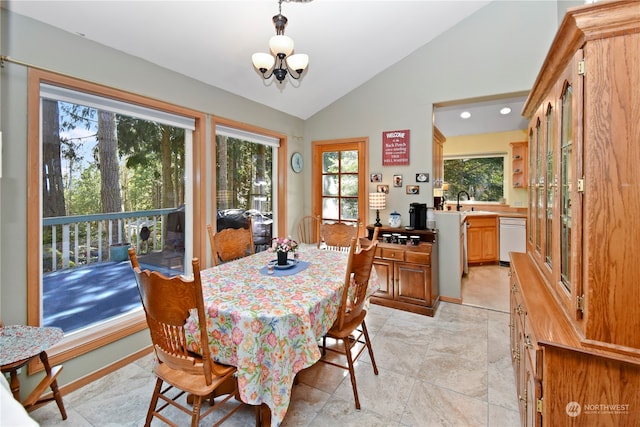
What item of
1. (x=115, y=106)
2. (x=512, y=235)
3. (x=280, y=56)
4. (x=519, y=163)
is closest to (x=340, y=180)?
(x=280, y=56)

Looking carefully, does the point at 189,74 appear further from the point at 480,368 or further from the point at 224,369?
the point at 480,368

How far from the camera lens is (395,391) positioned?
205cm

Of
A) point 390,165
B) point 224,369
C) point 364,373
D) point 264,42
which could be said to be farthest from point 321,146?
point 224,369

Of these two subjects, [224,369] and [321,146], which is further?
[321,146]

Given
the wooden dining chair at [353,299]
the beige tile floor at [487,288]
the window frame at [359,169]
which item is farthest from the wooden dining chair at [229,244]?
the beige tile floor at [487,288]

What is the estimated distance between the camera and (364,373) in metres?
2.25

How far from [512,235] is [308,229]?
11.6ft

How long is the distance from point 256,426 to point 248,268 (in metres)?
0.98

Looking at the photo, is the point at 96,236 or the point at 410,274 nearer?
the point at 96,236

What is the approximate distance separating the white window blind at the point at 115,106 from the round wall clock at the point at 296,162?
1.56 meters

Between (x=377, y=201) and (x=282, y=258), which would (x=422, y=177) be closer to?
(x=377, y=201)

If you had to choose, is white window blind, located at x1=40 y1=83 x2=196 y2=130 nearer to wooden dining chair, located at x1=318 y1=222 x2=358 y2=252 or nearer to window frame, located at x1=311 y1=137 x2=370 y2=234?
wooden dining chair, located at x1=318 y1=222 x2=358 y2=252

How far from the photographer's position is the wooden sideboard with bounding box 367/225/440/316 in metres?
3.27

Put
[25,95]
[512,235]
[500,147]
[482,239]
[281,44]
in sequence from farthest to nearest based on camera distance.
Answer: [500,147] < [482,239] < [512,235] < [281,44] < [25,95]
